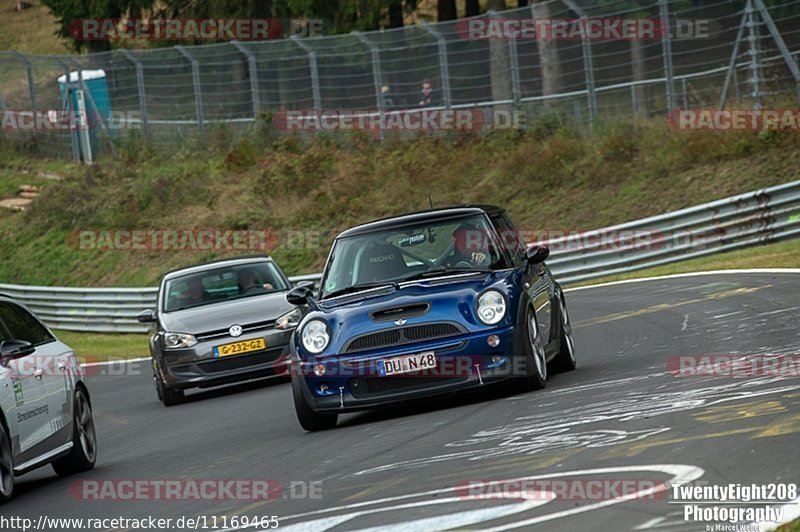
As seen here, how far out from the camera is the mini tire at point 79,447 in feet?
37.6

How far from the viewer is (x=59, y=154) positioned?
47781 millimetres

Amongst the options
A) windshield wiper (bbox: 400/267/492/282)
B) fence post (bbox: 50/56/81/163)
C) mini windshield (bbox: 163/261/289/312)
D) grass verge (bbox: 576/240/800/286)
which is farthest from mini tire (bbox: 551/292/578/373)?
fence post (bbox: 50/56/81/163)

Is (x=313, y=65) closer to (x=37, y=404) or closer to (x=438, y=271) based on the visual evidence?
(x=438, y=271)

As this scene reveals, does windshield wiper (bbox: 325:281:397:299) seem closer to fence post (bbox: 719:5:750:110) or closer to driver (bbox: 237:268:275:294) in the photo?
driver (bbox: 237:268:275:294)

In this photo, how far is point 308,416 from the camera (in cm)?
1136

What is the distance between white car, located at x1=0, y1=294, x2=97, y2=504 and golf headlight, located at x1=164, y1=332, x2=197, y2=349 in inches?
183

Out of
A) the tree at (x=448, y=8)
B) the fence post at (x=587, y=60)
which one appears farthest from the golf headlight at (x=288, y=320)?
the tree at (x=448, y=8)

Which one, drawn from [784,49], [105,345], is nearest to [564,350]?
[784,49]

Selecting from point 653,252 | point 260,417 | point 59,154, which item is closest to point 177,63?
point 59,154

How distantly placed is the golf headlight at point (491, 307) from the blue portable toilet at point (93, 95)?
110 feet

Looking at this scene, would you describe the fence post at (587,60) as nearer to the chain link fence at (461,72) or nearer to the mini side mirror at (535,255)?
the chain link fence at (461,72)

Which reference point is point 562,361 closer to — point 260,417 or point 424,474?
point 260,417

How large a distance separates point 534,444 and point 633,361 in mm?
4447

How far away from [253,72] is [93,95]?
329 inches
